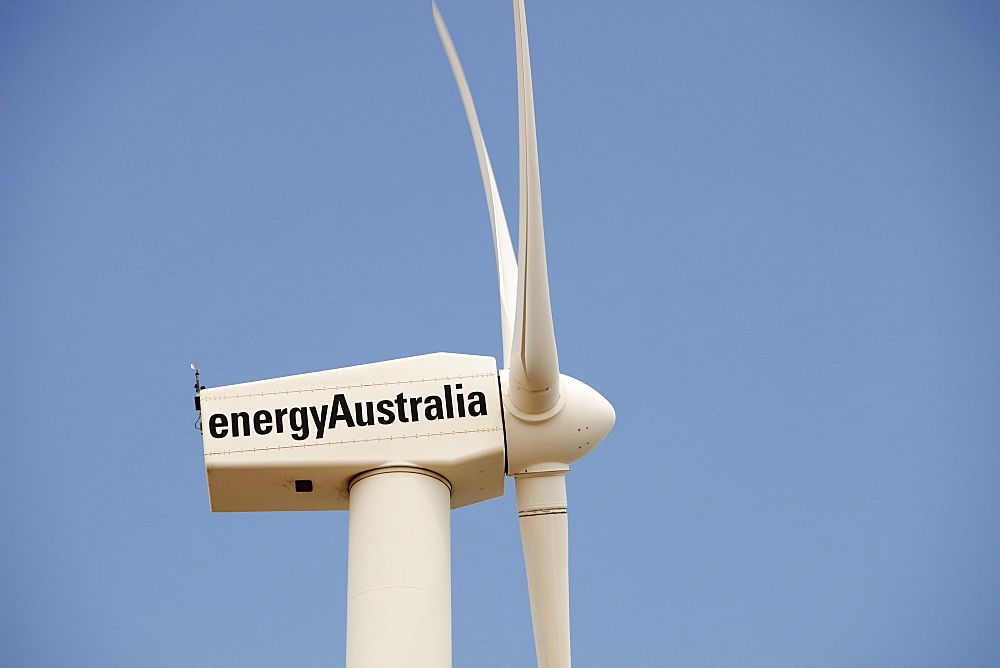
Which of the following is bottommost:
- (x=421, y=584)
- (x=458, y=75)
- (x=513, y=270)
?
(x=421, y=584)

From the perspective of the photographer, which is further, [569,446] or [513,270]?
[513,270]

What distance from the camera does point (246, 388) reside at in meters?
14.0

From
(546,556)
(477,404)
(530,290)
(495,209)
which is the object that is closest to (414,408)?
(477,404)

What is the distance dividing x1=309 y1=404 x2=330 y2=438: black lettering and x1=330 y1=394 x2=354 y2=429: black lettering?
0.25 feet

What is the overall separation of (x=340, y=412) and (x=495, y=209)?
4.18 meters

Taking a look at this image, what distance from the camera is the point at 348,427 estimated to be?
543 inches

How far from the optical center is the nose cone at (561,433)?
1402cm

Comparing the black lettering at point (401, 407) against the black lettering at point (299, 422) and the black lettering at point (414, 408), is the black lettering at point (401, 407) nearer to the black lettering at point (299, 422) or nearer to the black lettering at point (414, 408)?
the black lettering at point (414, 408)

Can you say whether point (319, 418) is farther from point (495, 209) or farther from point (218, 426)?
point (495, 209)

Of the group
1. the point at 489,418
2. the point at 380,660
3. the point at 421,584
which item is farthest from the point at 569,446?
the point at 380,660

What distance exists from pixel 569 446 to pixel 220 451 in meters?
3.82

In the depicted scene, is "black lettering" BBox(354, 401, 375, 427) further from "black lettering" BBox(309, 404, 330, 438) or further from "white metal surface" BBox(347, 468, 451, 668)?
"white metal surface" BBox(347, 468, 451, 668)

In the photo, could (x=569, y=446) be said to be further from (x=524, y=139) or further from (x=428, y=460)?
(x=524, y=139)

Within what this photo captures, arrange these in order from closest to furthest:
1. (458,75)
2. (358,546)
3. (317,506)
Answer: (358,546), (317,506), (458,75)
